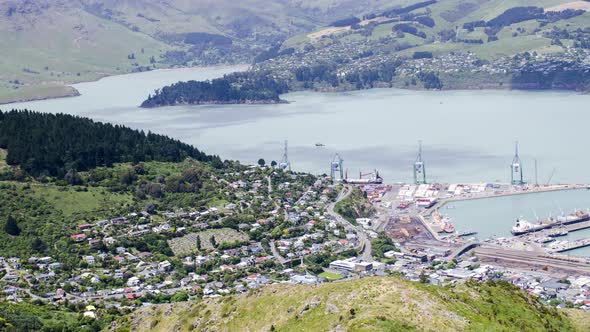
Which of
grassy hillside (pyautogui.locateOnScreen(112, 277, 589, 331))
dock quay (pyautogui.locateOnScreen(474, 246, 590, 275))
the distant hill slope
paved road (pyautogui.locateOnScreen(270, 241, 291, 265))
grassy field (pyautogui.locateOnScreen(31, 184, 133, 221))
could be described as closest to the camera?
grassy hillside (pyautogui.locateOnScreen(112, 277, 589, 331))

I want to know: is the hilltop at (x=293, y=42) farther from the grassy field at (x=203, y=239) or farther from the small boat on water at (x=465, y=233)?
the grassy field at (x=203, y=239)

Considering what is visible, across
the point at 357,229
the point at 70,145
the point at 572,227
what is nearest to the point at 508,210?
the point at 572,227

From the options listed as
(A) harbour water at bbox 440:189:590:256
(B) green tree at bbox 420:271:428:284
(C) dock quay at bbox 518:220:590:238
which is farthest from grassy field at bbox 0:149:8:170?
(C) dock quay at bbox 518:220:590:238

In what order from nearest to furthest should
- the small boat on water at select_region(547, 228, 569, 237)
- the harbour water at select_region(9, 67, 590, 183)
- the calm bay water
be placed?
the small boat on water at select_region(547, 228, 569, 237)
the calm bay water
the harbour water at select_region(9, 67, 590, 183)

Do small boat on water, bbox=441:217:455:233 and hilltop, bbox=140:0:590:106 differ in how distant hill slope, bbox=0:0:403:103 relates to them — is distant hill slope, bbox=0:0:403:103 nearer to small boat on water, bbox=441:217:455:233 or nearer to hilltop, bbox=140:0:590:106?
hilltop, bbox=140:0:590:106

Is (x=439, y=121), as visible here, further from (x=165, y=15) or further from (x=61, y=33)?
(x=165, y=15)

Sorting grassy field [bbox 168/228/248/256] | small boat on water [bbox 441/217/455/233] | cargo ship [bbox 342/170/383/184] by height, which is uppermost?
grassy field [bbox 168/228/248/256]
